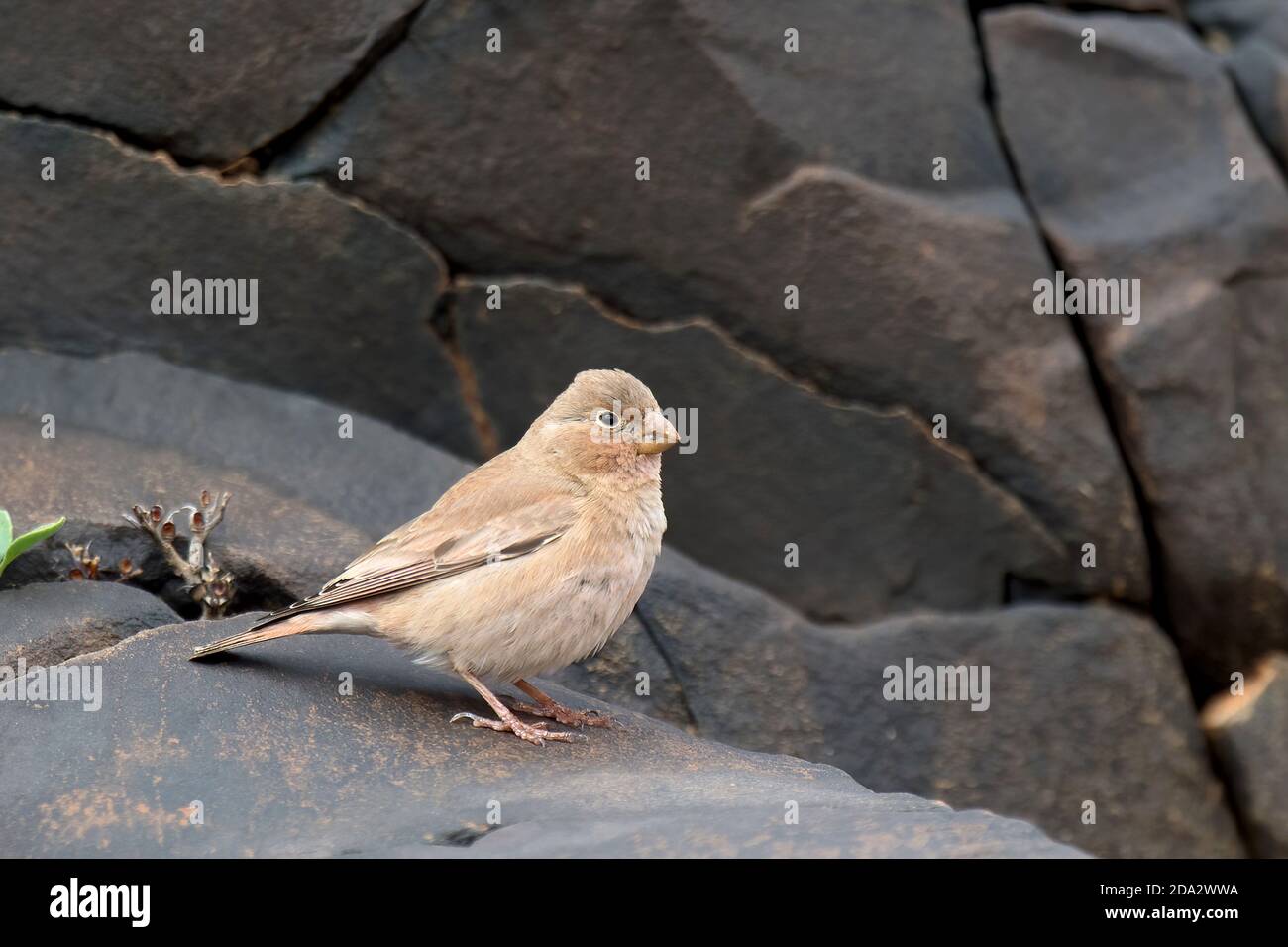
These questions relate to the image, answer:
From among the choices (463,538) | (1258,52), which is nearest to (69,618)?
(463,538)

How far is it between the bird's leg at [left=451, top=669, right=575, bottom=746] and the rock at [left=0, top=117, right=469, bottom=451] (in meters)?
2.52

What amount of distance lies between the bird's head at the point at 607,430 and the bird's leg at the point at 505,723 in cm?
77

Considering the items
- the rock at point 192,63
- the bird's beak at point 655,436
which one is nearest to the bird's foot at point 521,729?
the bird's beak at point 655,436

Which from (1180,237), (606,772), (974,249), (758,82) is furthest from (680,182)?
(606,772)

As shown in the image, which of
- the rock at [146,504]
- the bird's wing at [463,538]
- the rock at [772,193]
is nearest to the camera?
the bird's wing at [463,538]

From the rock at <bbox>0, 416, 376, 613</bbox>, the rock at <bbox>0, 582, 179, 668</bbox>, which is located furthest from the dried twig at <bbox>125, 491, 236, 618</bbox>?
the rock at <bbox>0, 582, 179, 668</bbox>

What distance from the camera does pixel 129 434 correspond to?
618 cm

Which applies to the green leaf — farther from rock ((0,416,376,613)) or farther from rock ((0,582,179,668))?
rock ((0,416,376,613))

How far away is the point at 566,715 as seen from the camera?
4.74 m

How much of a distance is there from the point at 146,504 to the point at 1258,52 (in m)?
5.97

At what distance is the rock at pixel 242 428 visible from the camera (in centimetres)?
619

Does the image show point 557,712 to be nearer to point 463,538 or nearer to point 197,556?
point 463,538

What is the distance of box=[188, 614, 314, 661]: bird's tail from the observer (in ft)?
14.6

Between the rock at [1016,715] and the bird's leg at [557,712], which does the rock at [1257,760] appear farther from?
the bird's leg at [557,712]
